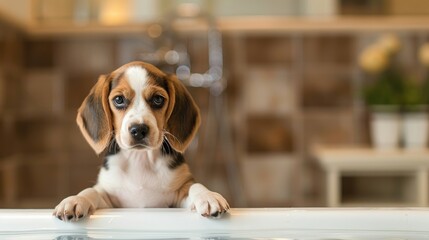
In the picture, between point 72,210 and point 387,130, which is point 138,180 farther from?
point 387,130

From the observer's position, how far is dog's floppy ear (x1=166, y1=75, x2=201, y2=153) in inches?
34.6

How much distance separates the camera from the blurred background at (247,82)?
6.56 ft

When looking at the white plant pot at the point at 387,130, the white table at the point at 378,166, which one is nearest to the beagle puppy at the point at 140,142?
the white table at the point at 378,166

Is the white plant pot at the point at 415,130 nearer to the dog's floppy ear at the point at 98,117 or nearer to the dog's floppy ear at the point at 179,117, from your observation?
the dog's floppy ear at the point at 179,117

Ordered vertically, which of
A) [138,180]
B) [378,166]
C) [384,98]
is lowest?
[378,166]

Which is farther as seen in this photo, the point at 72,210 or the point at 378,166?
the point at 378,166

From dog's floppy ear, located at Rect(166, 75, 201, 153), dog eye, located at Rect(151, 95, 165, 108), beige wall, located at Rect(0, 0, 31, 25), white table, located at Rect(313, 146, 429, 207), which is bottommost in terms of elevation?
white table, located at Rect(313, 146, 429, 207)

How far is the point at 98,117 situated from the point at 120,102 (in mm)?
48

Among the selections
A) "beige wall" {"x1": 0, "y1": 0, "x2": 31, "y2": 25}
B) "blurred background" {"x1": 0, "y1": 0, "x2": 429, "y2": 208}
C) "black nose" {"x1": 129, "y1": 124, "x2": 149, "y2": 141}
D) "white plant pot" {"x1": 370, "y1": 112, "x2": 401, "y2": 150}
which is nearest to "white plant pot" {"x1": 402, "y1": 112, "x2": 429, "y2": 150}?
"white plant pot" {"x1": 370, "y1": 112, "x2": 401, "y2": 150}

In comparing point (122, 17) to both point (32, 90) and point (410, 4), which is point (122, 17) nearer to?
point (32, 90)

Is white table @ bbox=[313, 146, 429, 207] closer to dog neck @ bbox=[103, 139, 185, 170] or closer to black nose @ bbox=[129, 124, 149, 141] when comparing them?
dog neck @ bbox=[103, 139, 185, 170]

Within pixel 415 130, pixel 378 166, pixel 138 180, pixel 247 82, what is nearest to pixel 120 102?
pixel 138 180

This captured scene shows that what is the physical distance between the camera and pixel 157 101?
854mm

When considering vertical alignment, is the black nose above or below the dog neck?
above
